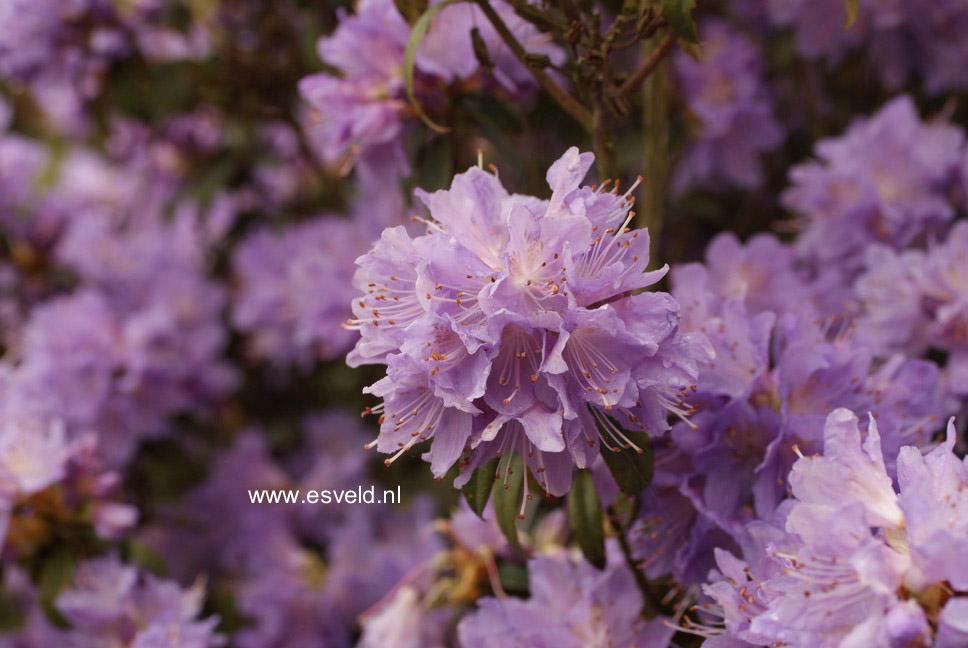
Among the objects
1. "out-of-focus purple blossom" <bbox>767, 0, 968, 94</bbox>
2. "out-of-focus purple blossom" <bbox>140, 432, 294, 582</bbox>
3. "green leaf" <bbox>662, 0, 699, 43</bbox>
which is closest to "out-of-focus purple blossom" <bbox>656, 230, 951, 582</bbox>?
"green leaf" <bbox>662, 0, 699, 43</bbox>

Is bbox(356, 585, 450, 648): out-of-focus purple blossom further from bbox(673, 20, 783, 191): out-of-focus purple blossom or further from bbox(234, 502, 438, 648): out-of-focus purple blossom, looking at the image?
bbox(673, 20, 783, 191): out-of-focus purple blossom

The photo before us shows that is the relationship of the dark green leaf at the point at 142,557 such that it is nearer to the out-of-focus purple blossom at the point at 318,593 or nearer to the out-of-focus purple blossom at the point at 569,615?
the out-of-focus purple blossom at the point at 318,593

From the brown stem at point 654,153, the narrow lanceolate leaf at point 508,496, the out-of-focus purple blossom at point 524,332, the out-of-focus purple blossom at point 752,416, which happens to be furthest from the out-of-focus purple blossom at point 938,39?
the narrow lanceolate leaf at point 508,496

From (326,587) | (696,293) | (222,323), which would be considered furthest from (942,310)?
(222,323)

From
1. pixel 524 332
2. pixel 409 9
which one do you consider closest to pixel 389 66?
pixel 409 9

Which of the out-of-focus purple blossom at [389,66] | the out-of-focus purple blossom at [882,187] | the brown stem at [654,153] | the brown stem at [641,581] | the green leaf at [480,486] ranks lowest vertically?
the brown stem at [641,581]

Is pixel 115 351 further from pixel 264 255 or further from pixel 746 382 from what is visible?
pixel 746 382

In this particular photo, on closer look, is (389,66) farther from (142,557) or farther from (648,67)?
(142,557)
